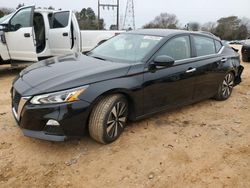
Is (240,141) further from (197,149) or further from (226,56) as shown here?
(226,56)

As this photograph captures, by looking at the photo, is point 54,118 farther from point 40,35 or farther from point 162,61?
point 40,35

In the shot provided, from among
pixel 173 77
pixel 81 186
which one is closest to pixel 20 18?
pixel 173 77

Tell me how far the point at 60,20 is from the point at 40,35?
74cm

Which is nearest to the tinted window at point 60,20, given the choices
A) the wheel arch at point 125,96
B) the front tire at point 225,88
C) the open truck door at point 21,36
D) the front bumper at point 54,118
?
the open truck door at point 21,36

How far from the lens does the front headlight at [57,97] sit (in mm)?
2900

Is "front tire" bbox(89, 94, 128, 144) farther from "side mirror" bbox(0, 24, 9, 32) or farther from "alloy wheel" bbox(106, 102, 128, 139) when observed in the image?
"side mirror" bbox(0, 24, 9, 32)

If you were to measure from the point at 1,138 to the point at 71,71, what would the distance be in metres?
1.34

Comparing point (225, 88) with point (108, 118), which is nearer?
point (108, 118)

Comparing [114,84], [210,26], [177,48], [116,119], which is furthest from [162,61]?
[210,26]

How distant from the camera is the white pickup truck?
6.79 meters

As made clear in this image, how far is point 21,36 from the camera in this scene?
6812 millimetres

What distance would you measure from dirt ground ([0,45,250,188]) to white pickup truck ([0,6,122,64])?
306 centimetres

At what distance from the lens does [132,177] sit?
2.81 m

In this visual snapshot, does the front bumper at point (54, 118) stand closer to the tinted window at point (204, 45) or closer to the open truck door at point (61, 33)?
the tinted window at point (204, 45)
